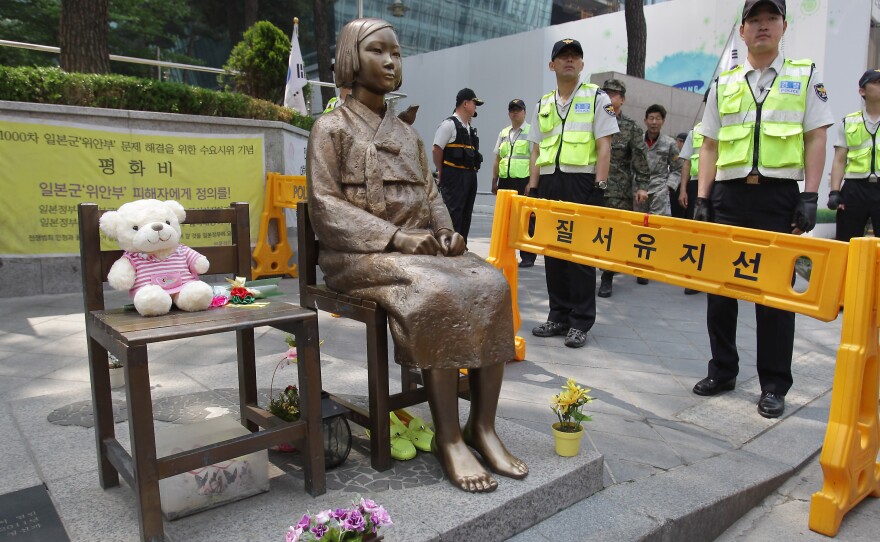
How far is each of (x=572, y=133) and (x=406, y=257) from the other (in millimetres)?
3052

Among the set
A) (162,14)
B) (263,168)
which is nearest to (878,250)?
(263,168)

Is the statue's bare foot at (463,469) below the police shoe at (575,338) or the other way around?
the other way around

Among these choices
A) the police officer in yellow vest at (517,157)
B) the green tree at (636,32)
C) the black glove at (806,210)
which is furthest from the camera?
the green tree at (636,32)

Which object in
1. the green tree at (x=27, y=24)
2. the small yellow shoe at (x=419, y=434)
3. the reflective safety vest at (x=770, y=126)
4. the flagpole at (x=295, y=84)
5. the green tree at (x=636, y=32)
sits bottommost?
the small yellow shoe at (x=419, y=434)

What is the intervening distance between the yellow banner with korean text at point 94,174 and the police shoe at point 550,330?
3857 mm

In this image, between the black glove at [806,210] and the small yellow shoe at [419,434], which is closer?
the small yellow shoe at [419,434]

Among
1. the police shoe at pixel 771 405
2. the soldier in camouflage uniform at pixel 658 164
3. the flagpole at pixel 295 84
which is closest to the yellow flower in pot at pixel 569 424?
the police shoe at pixel 771 405

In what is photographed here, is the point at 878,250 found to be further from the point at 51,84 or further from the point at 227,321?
the point at 51,84

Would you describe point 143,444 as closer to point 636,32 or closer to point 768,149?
point 768,149

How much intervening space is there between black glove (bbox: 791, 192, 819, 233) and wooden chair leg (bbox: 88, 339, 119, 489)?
3.55 metres

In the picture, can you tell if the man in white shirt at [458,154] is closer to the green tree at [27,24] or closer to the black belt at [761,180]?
the black belt at [761,180]

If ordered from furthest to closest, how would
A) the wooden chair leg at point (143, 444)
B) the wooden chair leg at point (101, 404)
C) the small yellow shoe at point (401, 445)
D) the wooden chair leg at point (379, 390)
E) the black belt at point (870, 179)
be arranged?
the black belt at point (870, 179), the small yellow shoe at point (401, 445), the wooden chair leg at point (379, 390), the wooden chair leg at point (101, 404), the wooden chair leg at point (143, 444)

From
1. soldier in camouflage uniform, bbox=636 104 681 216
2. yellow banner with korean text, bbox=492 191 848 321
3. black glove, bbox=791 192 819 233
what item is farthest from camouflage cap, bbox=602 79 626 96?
black glove, bbox=791 192 819 233

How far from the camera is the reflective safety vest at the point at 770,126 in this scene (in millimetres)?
3580
